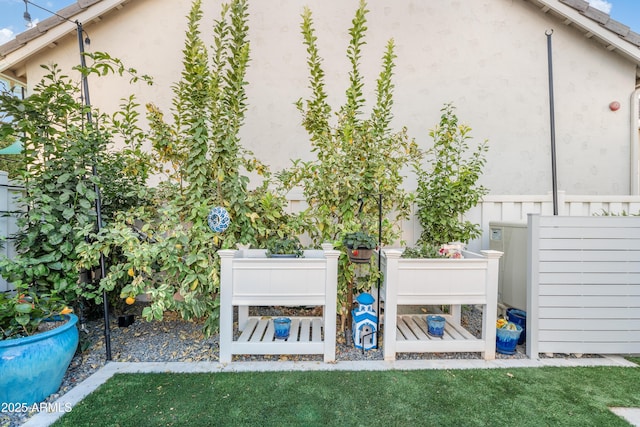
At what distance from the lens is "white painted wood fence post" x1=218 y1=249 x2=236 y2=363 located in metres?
2.35

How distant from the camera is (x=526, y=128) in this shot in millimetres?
4062

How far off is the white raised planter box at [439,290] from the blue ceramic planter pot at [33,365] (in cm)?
229

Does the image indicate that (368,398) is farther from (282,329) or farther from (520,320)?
(520,320)

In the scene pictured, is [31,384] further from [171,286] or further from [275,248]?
[275,248]

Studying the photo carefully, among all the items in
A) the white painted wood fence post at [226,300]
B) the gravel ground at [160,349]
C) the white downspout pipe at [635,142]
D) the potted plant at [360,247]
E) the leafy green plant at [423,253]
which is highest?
the white downspout pipe at [635,142]

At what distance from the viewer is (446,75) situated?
13.3 ft

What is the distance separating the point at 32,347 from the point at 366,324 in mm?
2284

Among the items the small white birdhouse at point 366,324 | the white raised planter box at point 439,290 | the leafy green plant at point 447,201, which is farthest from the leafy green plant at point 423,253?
the small white birdhouse at point 366,324

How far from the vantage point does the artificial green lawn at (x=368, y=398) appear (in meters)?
1.72

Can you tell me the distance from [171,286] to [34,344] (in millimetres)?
900

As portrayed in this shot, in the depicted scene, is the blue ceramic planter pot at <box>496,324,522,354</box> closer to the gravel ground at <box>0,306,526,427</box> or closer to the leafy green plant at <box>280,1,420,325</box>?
the gravel ground at <box>0,306,526,427</box>

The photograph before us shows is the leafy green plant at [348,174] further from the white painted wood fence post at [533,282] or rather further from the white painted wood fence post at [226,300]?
the white painted wood fence post at [533,282]

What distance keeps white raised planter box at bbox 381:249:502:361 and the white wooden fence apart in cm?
38

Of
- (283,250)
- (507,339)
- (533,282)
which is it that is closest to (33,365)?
(283,250)
